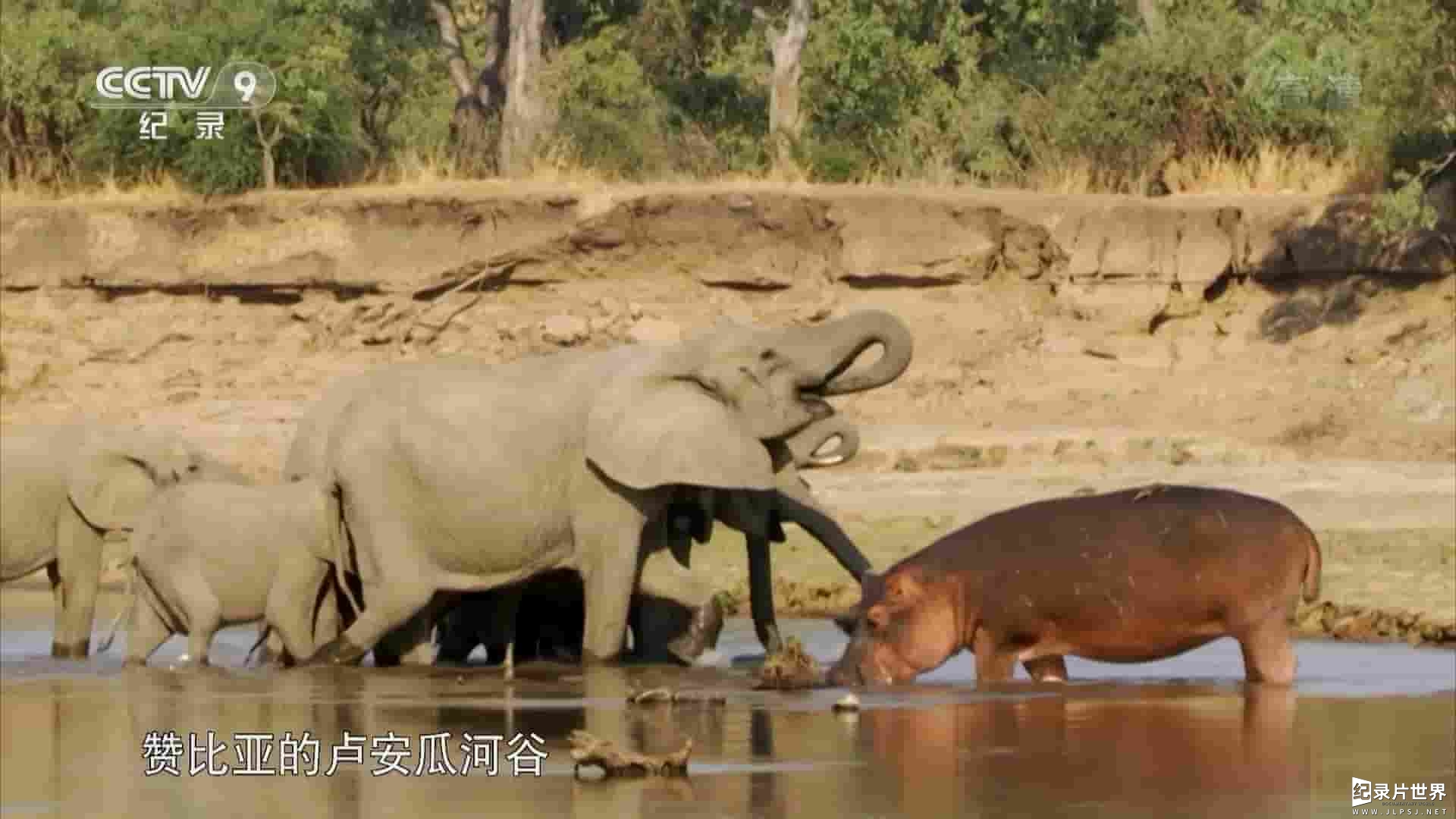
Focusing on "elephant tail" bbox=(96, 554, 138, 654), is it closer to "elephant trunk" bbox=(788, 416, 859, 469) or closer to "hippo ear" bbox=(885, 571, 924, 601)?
"elephant trunk" bbox=(788, 416, 859, 469)

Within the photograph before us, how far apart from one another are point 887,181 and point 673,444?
15.0 m

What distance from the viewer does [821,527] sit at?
16656mm

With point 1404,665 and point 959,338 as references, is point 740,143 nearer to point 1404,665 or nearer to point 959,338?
point 959,338

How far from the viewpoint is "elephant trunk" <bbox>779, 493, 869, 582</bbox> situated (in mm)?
16609

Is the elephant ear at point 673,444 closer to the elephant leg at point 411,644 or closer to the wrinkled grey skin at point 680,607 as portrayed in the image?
the wrinkled grey skin at point 680,607

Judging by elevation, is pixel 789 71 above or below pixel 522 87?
above

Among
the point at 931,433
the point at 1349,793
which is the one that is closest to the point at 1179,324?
the point at 931,433

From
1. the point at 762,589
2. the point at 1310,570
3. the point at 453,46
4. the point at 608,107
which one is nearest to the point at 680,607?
the point at 762,589

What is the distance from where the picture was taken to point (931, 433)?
86.5ft

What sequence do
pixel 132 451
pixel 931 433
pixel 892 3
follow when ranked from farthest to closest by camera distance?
1. pixel 892 3
2. pixel 931 433
3. pixel 132 451

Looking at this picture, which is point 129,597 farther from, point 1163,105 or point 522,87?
point 522,87

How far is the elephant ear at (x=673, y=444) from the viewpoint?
52.6ft

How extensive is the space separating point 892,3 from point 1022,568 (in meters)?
22.4

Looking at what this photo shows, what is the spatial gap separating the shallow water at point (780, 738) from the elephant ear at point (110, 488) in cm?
265
